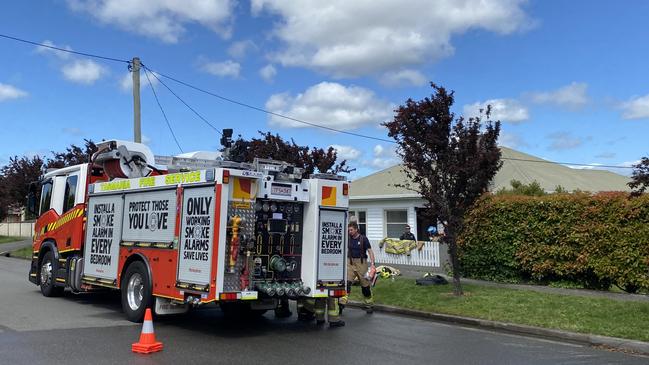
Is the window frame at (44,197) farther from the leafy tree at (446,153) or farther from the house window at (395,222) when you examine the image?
the house window at (395,222)

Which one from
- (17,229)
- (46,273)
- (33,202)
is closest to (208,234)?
(46,273)

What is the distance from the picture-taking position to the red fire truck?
827 cm

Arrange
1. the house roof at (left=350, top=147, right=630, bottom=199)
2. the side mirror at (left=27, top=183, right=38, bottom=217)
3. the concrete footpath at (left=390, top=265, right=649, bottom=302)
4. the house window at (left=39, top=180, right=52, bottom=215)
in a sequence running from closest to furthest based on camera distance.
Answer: the concrete footpath at (left=390, top=265, right=649, bottom=302) < the house window at (left=39, top=180, right=52, bottom=215) < the side mirror at (left=27, top=183, right=38, bottom=217) < the house roof at (left=350, top=147, right=630, bottom=199)

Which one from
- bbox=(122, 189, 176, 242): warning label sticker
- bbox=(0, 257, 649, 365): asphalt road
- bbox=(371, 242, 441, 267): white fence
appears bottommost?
bbox=(0, 257, 649, 365): asphalt road

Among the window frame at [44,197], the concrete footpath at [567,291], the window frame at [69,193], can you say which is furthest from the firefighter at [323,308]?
the window frame at [44,197]

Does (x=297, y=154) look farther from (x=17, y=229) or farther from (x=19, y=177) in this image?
(x=17, y=229)

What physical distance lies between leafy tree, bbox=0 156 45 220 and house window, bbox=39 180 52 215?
21877mm

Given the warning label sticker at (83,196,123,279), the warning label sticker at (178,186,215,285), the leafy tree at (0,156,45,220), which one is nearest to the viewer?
the warning label sticker at (178,186,215,285)

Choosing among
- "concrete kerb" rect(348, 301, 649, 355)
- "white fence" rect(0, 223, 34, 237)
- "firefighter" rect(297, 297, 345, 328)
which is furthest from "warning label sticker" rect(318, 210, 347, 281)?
"white fence" rect(0, 223, 34, 237)

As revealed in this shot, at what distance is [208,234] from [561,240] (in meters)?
9.39

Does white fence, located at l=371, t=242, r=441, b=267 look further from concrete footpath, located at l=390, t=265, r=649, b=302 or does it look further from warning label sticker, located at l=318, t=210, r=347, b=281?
warning label sticker, located at l=318, t=210, r=347, b=281

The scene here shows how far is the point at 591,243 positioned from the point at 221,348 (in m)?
9.54

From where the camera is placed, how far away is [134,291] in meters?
9.87

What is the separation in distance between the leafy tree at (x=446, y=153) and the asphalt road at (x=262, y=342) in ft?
9.02
